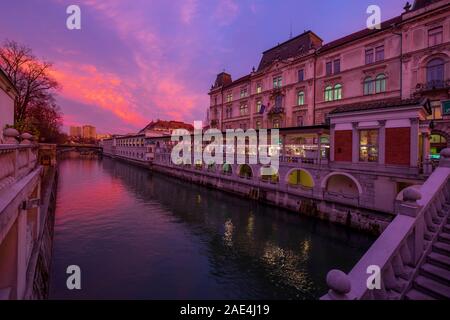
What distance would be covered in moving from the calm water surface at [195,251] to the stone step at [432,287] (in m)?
7.19

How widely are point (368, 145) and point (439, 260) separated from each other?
1640 centimetres

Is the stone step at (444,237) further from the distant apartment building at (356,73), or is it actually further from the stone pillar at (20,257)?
the distant apartment building at (356,73)

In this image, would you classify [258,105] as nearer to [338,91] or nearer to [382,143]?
[338,91]

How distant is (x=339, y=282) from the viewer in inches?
132

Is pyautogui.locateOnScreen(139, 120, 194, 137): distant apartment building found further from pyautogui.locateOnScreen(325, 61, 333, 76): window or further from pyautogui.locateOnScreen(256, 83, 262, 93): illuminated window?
pyautogui.locateOnScreen(325, 61, 333, 76): window

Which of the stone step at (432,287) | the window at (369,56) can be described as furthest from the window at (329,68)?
the stone step at (432,287)

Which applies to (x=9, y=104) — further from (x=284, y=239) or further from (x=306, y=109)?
(x=306, y=109)

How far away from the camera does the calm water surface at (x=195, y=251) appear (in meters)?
10.8

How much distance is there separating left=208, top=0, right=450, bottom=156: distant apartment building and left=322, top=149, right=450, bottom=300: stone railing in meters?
10.4

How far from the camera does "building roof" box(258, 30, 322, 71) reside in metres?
35.7

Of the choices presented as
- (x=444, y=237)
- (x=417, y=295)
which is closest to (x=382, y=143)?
(x=444, y=237)

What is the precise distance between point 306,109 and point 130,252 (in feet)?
100

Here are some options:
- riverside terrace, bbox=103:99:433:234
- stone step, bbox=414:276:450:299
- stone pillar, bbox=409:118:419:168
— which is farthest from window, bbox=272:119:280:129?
stone step, bbox=414:276:450:299

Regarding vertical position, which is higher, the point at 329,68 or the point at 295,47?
the point at 295,47
